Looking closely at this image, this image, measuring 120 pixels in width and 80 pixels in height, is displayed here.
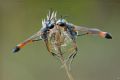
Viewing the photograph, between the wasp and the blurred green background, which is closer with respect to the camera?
the wasp

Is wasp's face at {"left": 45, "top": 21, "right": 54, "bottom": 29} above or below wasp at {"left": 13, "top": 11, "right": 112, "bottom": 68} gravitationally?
above

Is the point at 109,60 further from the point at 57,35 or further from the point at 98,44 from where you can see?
the point at 57,35

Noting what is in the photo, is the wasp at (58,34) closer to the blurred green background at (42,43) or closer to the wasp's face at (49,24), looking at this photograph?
the wasp's face at (49,24)

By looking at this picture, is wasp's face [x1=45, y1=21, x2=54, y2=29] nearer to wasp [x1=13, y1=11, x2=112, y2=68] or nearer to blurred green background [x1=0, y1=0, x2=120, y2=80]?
wasp [x1=13, y1=11, x2=112, y2=68]

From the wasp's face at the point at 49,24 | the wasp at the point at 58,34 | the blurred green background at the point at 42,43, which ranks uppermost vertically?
the wasp's face at the point at 49,24

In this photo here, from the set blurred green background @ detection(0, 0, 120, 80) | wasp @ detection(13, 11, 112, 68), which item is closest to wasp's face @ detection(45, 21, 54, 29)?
wasp @ detection(13, 11, 112, 68)

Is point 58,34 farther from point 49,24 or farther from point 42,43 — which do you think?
point 42,43

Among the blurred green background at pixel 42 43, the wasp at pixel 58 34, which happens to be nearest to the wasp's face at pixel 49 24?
the wasp at pixel 58 34

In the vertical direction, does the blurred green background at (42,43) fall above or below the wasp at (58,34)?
below

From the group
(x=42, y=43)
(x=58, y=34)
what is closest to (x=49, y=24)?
(x=58, y=34)
